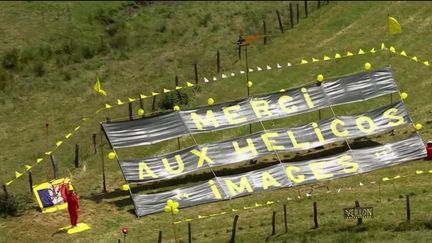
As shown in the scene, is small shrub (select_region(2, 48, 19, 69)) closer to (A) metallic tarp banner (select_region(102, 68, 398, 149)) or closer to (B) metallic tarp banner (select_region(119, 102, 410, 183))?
(A) metallic tarp banner (select_region(102, 68, 398, 149))

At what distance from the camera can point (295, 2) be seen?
62906 mm

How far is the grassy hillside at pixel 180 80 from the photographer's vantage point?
32.2 m

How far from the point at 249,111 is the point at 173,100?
8265mm

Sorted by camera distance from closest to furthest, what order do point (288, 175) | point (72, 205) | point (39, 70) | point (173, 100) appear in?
point (72, 205)
point (288, 175)
point (173, 100)
point (39, 70)

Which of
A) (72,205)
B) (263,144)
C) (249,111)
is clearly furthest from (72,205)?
(249,111)

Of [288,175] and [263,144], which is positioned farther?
[263,144]

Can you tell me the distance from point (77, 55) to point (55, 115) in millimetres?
8886

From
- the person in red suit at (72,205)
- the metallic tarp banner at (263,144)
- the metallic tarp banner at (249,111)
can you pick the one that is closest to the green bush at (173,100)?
the metallic tarp banner at (249,111)

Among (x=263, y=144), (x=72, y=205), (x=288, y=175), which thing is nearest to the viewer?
(x=72, y=205)

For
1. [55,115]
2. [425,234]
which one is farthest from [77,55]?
[425,234]

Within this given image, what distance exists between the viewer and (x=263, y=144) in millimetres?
36750

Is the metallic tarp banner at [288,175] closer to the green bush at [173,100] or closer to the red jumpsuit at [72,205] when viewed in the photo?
the red jumpsuit at [72,205]

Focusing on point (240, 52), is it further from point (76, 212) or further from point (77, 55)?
point (76, 212)

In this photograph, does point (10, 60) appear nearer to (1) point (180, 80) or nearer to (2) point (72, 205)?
(1) point (180, 80)
